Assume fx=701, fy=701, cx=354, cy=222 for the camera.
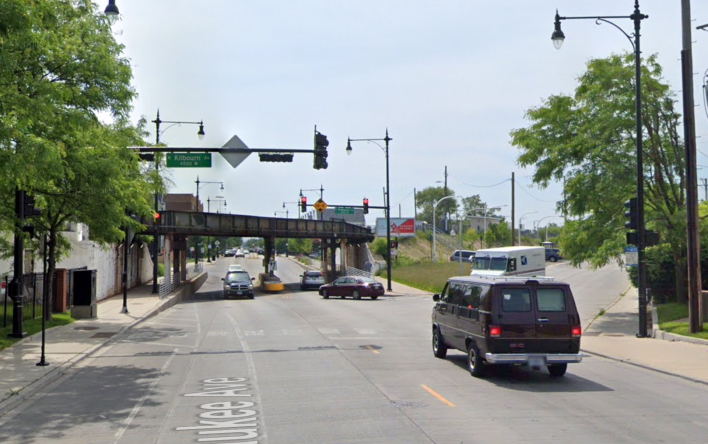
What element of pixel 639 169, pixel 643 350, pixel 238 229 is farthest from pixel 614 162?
pixel 238 229

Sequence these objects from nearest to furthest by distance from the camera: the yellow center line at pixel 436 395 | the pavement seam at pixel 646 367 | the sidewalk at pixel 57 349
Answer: the yellow center line at pixel 436 395 → the sidewalk at pixel 57 349 → the pavement seam at pixel 646 367

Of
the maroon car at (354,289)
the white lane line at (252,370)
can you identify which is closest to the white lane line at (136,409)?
the white lane line at (252,370)

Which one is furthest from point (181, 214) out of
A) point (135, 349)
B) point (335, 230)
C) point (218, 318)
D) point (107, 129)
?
point (135, 349)

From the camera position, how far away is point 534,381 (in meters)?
13.6

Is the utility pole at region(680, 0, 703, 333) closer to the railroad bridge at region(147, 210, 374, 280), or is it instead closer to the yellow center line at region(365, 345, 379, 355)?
the yellow center line at region(365, 345, 379, 355)

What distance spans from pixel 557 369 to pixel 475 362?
5.52 ft

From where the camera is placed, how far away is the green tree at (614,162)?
2548cm

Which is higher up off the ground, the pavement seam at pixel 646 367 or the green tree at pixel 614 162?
the green tree at pixel 614 162

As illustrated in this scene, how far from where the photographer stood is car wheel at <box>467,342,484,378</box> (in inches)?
539

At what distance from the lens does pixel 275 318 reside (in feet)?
99.5

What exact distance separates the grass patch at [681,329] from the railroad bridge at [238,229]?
115ft

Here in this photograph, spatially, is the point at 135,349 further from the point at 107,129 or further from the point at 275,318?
the point at 275,318

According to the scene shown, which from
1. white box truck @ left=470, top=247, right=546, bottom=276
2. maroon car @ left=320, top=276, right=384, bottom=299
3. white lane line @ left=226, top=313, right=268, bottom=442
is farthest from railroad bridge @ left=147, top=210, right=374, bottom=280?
white lane line @ left=226, top=313, right=268, bottom=442

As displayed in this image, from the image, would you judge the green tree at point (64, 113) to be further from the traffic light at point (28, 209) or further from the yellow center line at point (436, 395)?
the yellow center line at point (436, 395)
